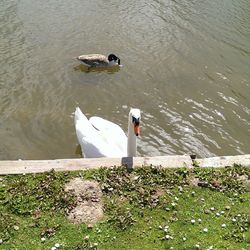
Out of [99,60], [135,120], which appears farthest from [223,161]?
[99,60]

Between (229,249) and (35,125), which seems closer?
(229,249)

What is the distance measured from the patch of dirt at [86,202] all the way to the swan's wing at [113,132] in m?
1.98

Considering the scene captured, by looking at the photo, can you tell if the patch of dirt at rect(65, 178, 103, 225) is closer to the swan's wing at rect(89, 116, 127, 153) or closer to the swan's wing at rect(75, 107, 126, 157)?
the swan's wing at rect(75, 107, 126, 157)

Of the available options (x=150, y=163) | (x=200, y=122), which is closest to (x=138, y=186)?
(x=150, y=163)

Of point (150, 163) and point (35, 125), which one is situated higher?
point (150, 163)

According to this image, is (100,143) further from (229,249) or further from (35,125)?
(229,249)

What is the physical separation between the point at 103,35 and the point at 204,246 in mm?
12557

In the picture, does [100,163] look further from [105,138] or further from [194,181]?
[194,181]

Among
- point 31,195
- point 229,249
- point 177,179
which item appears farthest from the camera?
point 177,179

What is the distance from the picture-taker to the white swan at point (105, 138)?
33.7ft

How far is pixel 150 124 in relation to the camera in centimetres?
1345

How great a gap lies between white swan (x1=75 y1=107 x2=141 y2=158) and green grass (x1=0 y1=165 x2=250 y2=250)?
99 cm

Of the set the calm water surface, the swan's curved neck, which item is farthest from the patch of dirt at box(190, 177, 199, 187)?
the calm water surface

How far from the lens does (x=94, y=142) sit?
11.2m
